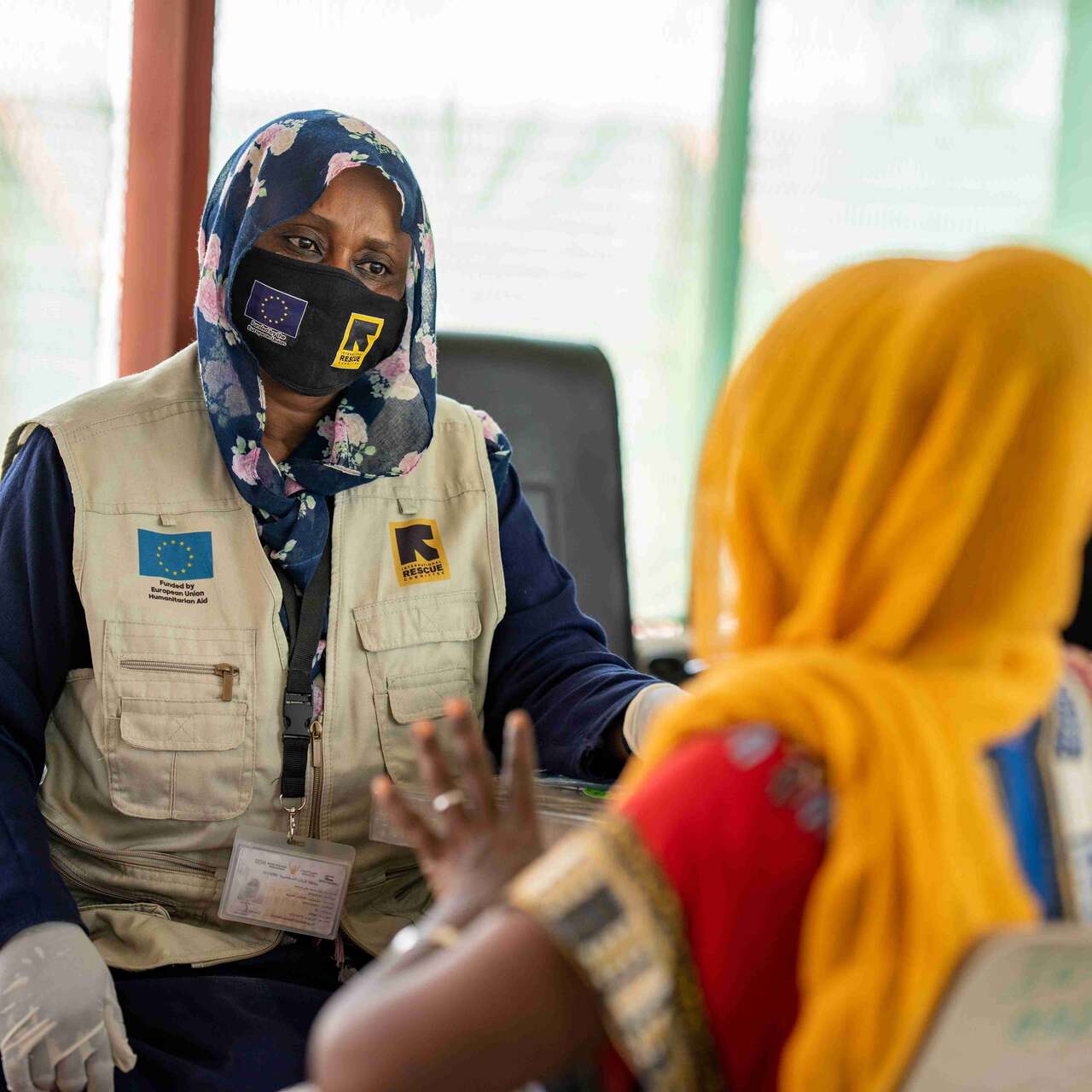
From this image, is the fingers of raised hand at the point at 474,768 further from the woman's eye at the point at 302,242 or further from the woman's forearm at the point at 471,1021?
the woman's eye at the point at 302,242

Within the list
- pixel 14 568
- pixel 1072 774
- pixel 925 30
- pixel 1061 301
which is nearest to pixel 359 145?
pixel 14 568

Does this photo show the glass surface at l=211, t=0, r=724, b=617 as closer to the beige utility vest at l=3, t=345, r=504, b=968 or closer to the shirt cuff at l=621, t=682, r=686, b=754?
the beige utility vest at l=3, t=345, r=504, b=968

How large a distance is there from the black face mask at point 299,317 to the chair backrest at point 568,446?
0.53 metres

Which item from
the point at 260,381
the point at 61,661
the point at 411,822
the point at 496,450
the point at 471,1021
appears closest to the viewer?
the point at 471,1021

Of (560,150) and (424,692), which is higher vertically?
(560,150)

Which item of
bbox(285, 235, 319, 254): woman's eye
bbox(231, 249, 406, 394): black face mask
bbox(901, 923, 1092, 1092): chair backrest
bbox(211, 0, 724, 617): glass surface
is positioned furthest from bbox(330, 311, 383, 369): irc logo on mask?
bbox(901, 923, 1092, 1092): chair backrest

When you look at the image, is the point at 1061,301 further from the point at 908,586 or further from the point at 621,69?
the point at 621,69

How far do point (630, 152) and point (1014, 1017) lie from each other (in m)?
2.45

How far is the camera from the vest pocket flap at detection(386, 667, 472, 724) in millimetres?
1596

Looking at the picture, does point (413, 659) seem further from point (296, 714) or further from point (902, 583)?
point (902, 583)

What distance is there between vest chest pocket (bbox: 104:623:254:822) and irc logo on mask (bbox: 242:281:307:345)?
0.36 m

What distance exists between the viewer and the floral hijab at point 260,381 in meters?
1.55

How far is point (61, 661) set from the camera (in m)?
1.47

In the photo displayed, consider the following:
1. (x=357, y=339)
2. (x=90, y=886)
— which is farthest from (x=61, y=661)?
(x=357, y=339)
